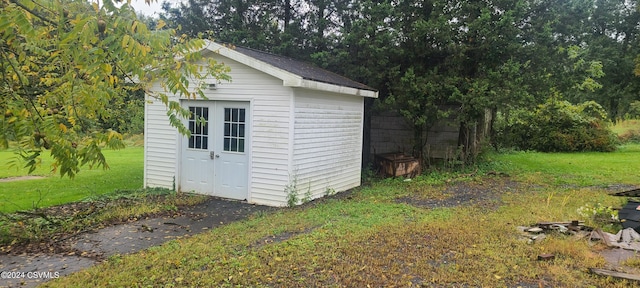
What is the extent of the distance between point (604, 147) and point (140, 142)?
22604mm

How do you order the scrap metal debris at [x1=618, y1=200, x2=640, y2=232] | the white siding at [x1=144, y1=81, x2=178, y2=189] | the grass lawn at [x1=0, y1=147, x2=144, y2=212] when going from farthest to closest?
the white siding at [x1=144, y1=81, x2=178, y2=189] < the grass lawn at [x1=0, y1=147, x2=144, y2=212] < the scrap metal debris at [x1=618, y1=200, x2=640, y2=232]

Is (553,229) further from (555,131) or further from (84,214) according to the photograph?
(555,131)

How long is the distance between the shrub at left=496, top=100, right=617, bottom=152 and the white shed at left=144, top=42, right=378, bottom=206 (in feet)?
42.0

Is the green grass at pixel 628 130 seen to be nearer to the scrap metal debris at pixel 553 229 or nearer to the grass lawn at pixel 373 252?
the grass lawn at pixel 373 252

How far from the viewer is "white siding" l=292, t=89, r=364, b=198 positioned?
8375 millimetres

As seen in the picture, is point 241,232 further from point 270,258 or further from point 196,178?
point 196,178

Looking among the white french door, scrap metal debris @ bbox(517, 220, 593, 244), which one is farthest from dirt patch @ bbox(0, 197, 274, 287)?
scrap metal debris @ bbox(517, 220, 593, 244)

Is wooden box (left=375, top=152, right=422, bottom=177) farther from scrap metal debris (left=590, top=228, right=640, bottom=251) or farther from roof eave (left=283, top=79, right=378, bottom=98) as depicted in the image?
scrap metal debris (left=590, top=228, right=640, bottom=251)

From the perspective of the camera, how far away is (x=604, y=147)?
731 inches

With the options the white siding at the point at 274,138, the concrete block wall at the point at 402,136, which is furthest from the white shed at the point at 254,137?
the concrete block wall at the point at 402,136

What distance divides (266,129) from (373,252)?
13.0 feet

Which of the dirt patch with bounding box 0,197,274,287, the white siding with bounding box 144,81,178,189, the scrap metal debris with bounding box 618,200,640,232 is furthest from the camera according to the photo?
the white siding with bounding box 144,81,178,189

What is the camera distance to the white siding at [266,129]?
813 centimetres

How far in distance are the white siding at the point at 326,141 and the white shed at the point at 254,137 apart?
2 cm
